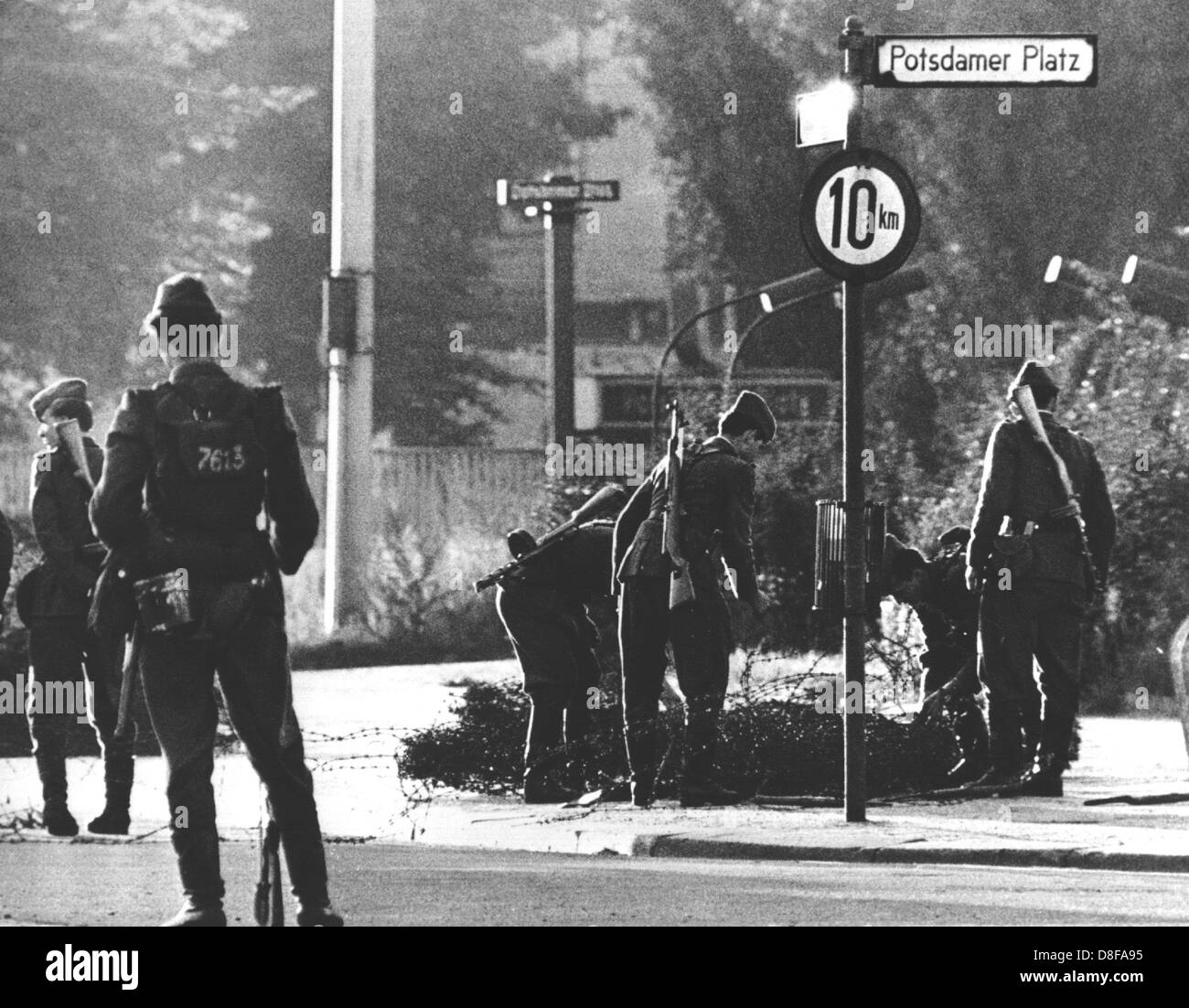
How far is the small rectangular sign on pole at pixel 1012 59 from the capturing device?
978cm

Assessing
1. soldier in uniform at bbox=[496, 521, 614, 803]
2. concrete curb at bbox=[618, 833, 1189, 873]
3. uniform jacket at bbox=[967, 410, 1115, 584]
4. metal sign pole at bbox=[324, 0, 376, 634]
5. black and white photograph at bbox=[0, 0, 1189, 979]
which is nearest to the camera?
black and white photograph at bbox=[0, 0, 1189, 979]

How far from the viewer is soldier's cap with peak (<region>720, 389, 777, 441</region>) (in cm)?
1070

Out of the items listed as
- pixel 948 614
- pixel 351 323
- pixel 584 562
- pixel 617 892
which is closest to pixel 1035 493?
pixel 948 614

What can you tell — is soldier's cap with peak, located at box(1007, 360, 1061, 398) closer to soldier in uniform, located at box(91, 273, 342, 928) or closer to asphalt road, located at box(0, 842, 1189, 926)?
asphalt road, located at box(0, 842, 1189, 926)

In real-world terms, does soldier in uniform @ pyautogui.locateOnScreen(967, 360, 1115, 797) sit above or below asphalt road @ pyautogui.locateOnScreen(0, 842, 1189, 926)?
above

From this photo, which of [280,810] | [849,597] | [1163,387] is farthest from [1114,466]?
[280,810]

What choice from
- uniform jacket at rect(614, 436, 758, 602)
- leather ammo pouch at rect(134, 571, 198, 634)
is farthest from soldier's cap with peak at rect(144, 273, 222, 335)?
uniform jacket at rect(614, 436, 758, 602)

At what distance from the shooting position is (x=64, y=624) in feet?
34.1

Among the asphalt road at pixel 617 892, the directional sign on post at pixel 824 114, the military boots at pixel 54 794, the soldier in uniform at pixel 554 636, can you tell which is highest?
the directional sign on post at pixel 824 114

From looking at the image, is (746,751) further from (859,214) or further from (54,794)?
(54,794)

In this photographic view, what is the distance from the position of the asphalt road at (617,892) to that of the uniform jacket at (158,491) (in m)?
1.24

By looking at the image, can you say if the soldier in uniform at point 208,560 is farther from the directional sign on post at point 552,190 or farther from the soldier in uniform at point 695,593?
the directional sign on post at point 552,190

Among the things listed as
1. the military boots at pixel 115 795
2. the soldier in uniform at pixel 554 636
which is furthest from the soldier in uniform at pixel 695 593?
the military boots at pixel 115 795

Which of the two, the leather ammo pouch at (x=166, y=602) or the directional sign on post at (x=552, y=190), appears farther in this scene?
the directional sign on post at (x=552, y=190)
